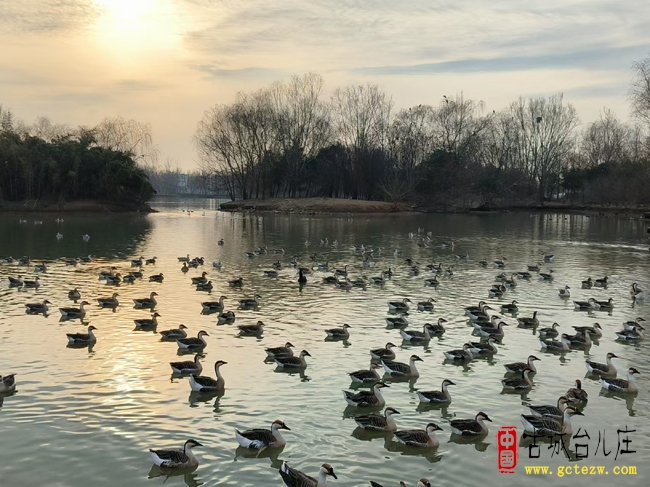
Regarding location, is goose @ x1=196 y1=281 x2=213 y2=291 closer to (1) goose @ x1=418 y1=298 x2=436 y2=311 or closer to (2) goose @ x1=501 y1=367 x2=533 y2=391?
(1) goose @ x1=418 y1=298 x2=436 y2=311

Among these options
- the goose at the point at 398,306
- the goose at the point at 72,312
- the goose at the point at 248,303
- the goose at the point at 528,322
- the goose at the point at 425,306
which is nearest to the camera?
the goose at the point at 528,322

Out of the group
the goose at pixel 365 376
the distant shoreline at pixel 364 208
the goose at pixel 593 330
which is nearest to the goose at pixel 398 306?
the goose at pixel 593 330

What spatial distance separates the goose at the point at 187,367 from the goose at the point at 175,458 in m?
4.54

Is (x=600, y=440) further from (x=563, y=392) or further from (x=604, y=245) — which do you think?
(x=604, y=245)

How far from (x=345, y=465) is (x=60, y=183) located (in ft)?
266

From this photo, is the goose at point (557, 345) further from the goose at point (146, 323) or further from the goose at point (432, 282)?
the goose at point (146, 323)

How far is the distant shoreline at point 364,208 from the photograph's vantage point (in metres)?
89.9

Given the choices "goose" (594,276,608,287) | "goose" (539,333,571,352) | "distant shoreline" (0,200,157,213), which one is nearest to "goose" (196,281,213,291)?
"goose" (539,333,571,352)

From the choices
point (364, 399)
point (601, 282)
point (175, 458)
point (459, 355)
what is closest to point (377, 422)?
point (364, 399)

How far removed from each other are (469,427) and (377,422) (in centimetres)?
177

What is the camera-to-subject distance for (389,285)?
2906 cm

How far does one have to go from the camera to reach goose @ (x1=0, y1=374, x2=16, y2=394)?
13391 mm

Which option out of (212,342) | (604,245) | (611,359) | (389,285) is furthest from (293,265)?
(604,245)

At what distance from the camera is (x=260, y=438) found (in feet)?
36.2
